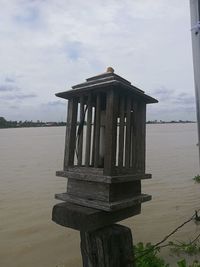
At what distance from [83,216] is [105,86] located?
0.89 m

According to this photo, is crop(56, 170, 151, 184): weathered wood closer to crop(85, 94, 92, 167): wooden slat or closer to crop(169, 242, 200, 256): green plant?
crop(85, 94, 92, 167): wooden slat

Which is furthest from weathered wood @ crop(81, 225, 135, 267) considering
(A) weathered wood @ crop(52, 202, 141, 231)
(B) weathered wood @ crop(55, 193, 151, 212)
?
(B) weathered wood @ crop(55, 193, 151, 212)

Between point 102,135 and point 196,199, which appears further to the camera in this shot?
point 196,199

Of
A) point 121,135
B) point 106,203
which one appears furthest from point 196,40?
point 106,203

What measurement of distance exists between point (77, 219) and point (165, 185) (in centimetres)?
1131

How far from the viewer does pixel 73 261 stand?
5.95m

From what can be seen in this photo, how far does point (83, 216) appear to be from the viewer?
2.27 metres

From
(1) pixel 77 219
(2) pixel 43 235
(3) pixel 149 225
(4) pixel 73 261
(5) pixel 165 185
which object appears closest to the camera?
(1) pixel 77 219

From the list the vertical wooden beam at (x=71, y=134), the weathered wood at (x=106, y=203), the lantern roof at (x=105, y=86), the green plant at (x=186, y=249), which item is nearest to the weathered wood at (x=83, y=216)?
the weathered wood at (x=106, y=203)

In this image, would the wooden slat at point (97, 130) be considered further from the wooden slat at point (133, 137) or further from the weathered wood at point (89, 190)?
the wooden slat at point (133, 137)

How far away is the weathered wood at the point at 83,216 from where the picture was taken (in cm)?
226

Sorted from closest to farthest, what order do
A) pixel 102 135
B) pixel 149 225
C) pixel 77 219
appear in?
pixel 77 219
pixel 102 135
pixel 149 225

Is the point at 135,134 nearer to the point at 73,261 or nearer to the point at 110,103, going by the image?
the point at 110,103

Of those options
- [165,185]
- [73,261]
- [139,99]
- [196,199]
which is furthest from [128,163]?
[165,185]
